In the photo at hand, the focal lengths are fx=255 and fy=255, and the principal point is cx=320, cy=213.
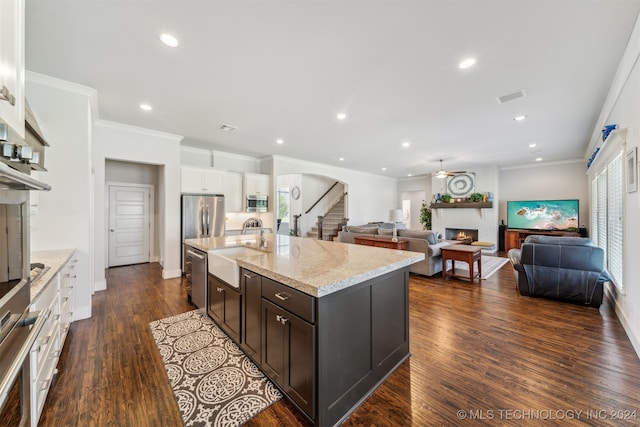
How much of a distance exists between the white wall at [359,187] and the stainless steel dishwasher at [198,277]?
3654 millimetres

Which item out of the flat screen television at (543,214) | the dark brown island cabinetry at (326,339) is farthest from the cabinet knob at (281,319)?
the flat screen television at (543,214)

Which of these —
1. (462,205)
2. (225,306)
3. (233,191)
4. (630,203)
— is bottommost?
(225,306)

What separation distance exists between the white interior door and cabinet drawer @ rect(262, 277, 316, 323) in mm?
5944

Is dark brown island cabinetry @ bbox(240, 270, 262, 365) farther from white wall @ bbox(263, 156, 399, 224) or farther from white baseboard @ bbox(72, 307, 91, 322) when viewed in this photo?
white wall @ bbox(263, 156, 399, 224)

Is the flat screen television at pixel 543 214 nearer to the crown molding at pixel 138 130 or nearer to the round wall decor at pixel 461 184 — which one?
the round wall decor at pixel 461 184

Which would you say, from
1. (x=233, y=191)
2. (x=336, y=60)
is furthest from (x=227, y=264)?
(x=233, y=191)

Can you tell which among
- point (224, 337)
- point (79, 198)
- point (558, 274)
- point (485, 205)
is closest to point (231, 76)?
point (79, 198)

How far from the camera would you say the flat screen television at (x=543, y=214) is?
7457 mm

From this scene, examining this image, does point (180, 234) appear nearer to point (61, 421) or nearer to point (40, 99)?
point (40, 99)

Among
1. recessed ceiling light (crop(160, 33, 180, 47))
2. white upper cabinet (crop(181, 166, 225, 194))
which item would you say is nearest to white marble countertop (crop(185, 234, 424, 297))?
recessed ceiling light (crop(160, 33, 180, 47))

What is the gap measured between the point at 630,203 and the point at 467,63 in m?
2.24

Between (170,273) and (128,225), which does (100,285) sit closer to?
(170,273)

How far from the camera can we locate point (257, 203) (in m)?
6.57

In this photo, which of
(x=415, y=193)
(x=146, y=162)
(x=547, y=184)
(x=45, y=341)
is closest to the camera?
(x=45, y=341)
